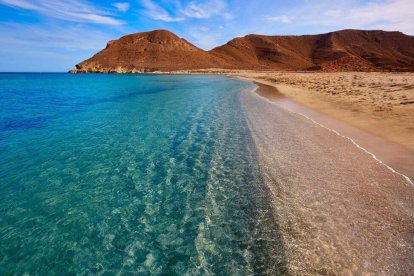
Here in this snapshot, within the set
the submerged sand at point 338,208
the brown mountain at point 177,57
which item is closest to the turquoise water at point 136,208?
the submerged sand at point 338,208

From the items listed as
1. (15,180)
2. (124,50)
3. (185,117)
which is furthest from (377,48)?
(15,180)

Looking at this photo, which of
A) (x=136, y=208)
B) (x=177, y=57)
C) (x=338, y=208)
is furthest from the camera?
(x=177, y=57)

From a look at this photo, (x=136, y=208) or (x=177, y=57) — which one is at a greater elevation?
(x=136, y=208)

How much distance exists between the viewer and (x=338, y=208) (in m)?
6.95

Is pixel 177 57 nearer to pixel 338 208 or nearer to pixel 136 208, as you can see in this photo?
pixel 136 208

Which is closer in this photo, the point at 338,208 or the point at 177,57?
the point at 338,208

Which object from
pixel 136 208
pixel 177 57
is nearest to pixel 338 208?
pixel 136 208

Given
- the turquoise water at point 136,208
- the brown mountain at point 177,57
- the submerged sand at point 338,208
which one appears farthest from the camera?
the brown mountain at point 177,57

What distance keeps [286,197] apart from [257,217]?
131cm

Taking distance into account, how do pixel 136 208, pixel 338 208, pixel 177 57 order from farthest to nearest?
pixel 177 57, pixel 136 208, pixel 338 208

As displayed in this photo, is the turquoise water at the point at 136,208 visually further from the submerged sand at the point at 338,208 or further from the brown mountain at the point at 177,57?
the brown mountain at the point at 177,57

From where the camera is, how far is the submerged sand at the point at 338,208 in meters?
5.17

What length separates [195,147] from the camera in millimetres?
12391

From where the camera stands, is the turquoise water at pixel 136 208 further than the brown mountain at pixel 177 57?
No
